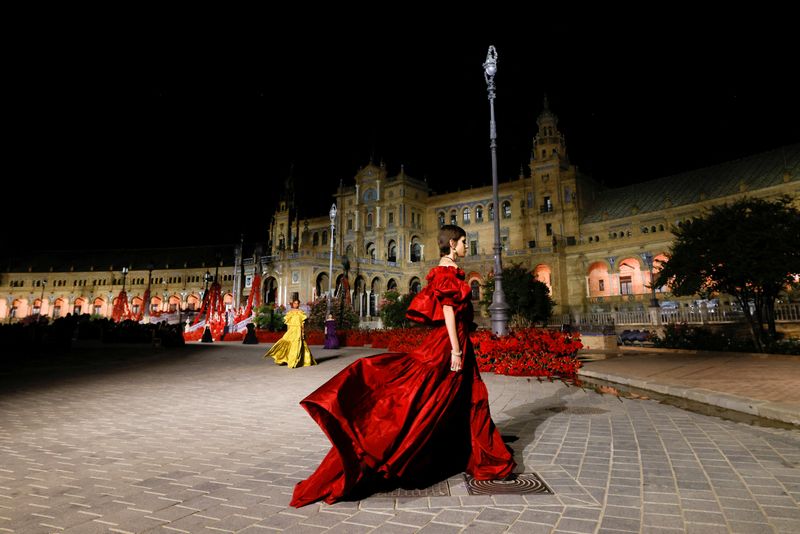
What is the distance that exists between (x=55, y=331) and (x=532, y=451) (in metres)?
23.2

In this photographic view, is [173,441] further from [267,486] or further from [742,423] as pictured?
[742,423]

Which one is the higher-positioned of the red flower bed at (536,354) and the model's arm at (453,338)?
the model's arm at (453,338)

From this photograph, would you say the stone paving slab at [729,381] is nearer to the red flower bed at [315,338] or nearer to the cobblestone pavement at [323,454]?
the cobblestone pavement at [323,454]

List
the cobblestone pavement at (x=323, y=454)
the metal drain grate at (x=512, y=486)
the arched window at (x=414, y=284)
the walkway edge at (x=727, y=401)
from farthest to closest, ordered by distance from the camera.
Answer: the arched window at (x=414, y=284) < the walkway edge at (x=727, y=401) < the metal drain grate at (x=512, y=486) < the cobblestone pavement at (x=323, y=454)

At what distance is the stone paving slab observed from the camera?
18.9ft

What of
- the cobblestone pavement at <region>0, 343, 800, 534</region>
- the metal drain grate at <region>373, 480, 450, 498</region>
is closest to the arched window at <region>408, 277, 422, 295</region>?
the cobblestone pavement at <region>0, 343, 800, 534</region>

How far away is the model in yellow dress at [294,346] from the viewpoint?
1282 centimetres

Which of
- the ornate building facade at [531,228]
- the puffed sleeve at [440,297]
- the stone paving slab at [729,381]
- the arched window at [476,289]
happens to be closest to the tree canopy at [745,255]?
the stone paving slab at [729,381]

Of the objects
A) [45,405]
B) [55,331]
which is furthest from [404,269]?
[45,405]

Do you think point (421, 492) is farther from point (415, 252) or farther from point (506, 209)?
A: point (415, 252)

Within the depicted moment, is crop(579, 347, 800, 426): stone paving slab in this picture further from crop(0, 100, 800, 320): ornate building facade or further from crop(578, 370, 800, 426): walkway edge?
crop(0, 100, 800, 320): ornate building facade

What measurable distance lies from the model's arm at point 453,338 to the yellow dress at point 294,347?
33.6 ft

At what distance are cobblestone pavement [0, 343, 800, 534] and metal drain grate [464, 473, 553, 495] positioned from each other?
0.09m

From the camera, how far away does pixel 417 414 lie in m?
3.19
